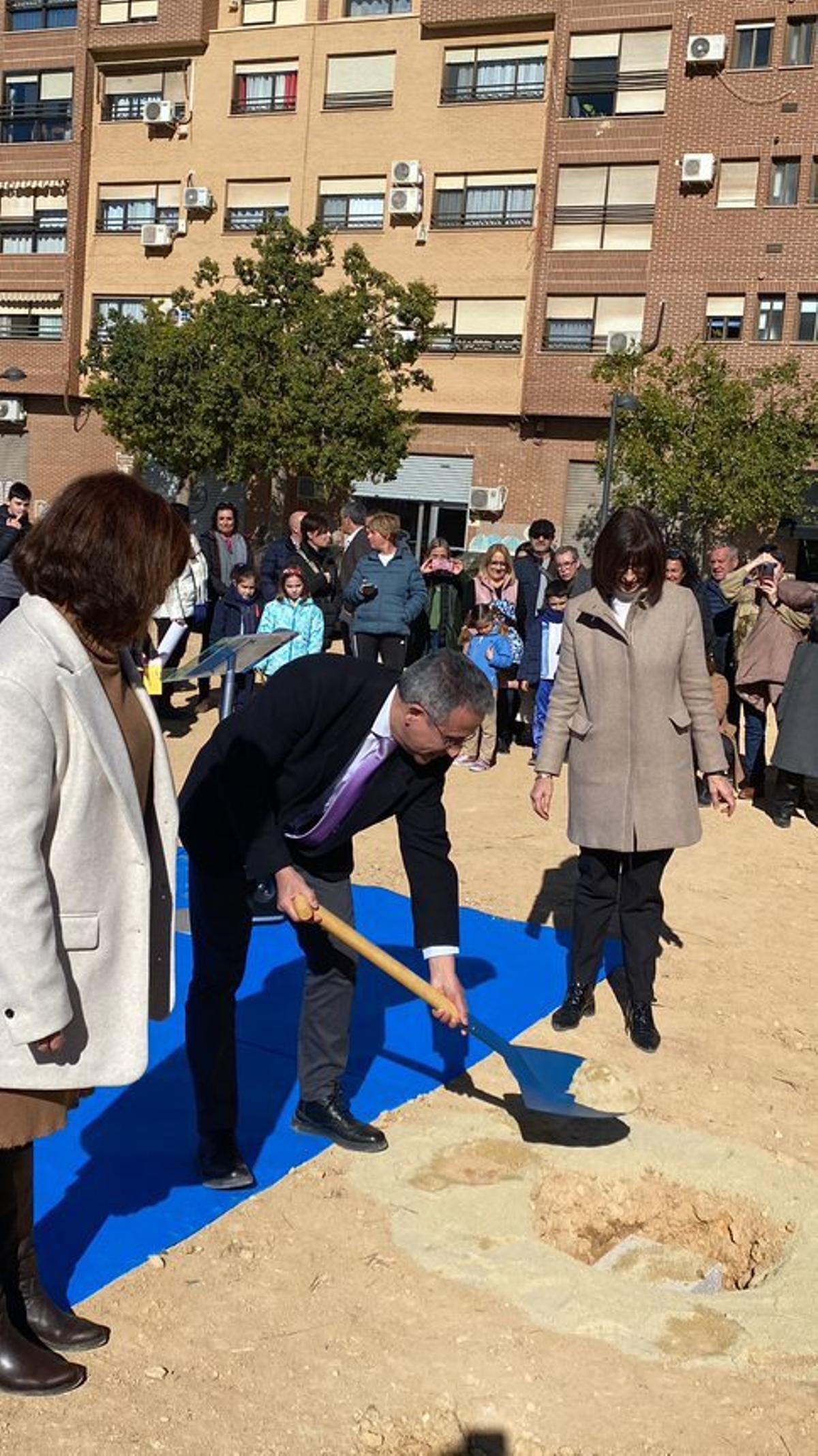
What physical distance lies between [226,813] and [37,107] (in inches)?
1397

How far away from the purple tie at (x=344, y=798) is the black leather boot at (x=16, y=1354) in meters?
1.38

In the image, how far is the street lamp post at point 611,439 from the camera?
25625mm

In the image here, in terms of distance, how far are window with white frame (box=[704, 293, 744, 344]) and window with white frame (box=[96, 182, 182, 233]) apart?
1307 cm

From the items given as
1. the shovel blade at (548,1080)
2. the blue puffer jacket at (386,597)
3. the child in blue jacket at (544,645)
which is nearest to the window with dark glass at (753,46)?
the child in blue jacket at (544,645)

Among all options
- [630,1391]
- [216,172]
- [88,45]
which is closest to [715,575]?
[630,1391]

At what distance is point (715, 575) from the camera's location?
10.9 metres

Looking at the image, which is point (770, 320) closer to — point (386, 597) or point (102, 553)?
point (386, 597)

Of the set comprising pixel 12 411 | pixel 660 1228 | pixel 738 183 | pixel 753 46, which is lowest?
pixel 660 1228

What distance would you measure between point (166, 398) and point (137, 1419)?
92.4 feet

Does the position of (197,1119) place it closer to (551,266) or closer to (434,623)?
(434,623)

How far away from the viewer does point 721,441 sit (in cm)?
2595

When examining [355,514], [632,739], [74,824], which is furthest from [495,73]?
[74,824]

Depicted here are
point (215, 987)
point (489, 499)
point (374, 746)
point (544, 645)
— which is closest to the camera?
point (374, 746)

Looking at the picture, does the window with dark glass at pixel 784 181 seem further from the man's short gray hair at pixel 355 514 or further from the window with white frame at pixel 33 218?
the man's short gray hair at pixel 355 514
